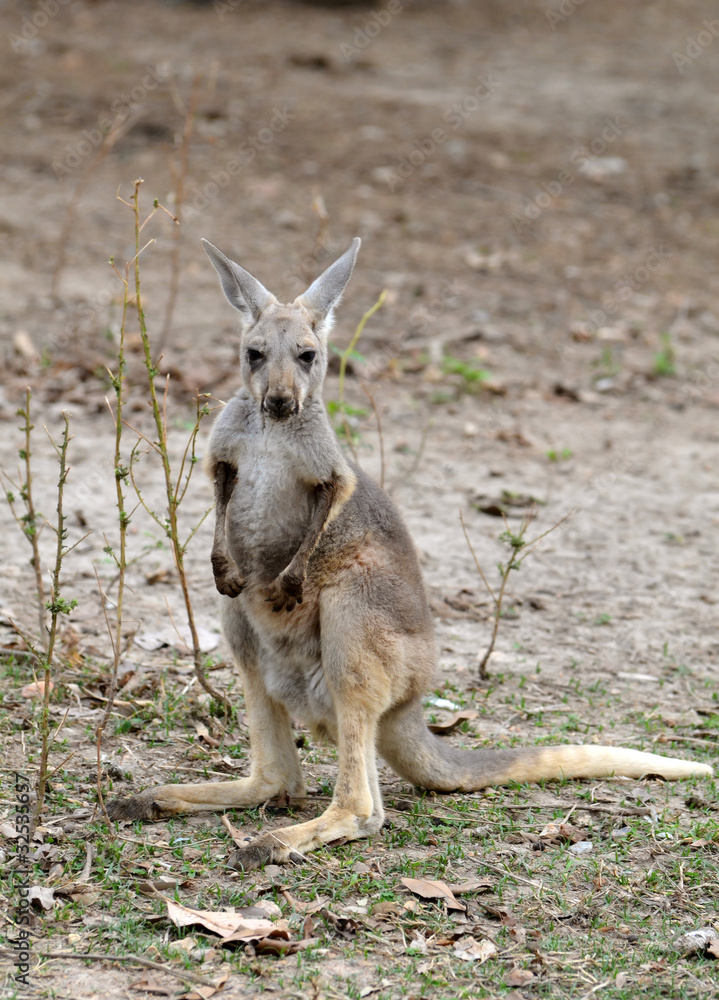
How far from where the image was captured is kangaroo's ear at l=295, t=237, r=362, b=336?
11.7 ft

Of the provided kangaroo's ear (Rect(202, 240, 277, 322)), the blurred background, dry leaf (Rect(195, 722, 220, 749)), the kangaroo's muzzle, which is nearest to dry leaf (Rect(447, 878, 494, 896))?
dry leaf (Rect(195, 722, 220, 749))

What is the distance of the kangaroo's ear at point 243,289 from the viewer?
3.50m

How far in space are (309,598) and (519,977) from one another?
1.24m

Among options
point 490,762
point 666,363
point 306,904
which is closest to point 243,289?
Answer: point 490,762

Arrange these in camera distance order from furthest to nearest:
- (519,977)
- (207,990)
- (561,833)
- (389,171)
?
(389,171)
(561,833)
(519,977)
(207,990)

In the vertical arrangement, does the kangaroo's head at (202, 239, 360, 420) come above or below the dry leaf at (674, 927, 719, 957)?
above

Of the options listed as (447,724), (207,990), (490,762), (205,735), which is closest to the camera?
(207,990)

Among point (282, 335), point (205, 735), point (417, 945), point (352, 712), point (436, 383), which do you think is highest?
point (282, 335)

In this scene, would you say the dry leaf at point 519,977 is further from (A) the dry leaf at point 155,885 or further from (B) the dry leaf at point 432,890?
(A) the dry leaf at point 155,885

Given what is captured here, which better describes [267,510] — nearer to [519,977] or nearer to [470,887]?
[470,887]

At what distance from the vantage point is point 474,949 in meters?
2.79

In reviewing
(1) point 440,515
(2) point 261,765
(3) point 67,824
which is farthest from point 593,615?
(3) point 67,824

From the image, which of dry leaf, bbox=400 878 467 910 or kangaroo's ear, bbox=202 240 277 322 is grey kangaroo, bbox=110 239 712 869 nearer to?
kangaroo's ear, bbox=202 240 277 322

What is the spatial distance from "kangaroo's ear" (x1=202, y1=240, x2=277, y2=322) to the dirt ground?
1354 millimetres
